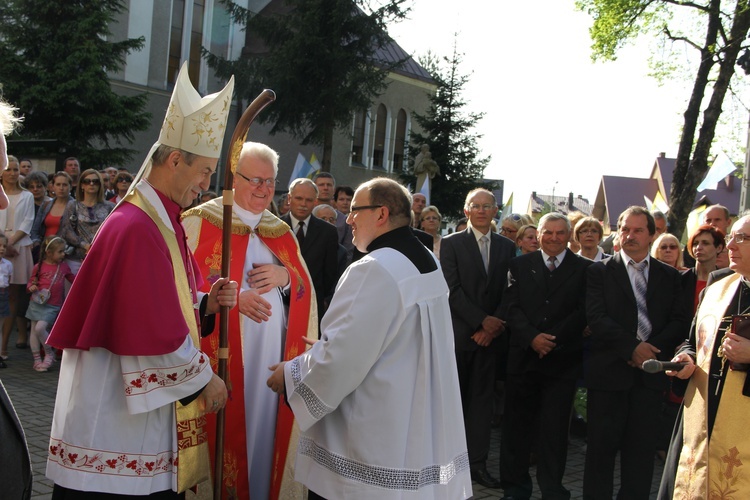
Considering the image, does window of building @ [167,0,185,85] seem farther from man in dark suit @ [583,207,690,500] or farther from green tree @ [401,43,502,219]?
man in dark suit @ [583,207,690,500]

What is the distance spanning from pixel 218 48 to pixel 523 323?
27.2 metres

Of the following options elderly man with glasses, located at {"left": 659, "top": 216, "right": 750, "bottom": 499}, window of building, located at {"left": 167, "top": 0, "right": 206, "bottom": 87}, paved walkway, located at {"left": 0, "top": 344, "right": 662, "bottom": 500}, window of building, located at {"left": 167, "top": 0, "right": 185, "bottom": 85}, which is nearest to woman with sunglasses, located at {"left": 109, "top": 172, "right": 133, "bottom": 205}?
paved walkway, located at {"left": 0, "top": 344, "right": 662, "bottom": 500}

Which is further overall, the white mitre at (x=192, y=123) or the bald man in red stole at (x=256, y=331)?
the bald man in red stole at (x=256, y=331)

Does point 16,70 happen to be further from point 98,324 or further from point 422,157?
point 98,324

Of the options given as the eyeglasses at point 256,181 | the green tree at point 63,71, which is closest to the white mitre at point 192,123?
the eyeglasses at point 256,181

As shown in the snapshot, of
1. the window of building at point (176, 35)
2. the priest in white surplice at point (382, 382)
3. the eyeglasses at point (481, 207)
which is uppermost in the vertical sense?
the window of building at point (176, 35)

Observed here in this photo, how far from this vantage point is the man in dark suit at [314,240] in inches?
268

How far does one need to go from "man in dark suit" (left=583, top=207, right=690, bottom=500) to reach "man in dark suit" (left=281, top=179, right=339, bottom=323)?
7.31ft

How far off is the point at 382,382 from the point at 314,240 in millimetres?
3462

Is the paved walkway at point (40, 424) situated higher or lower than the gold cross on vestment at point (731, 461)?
lower

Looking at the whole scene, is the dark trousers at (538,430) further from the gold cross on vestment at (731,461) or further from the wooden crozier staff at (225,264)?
the wooden crozier staff at (225,264)

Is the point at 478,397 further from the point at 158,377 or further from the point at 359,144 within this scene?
the point at 359,144

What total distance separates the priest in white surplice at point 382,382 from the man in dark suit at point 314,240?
3082 millimetres

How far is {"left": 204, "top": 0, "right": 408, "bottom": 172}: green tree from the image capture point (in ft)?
Answer: 81.9
